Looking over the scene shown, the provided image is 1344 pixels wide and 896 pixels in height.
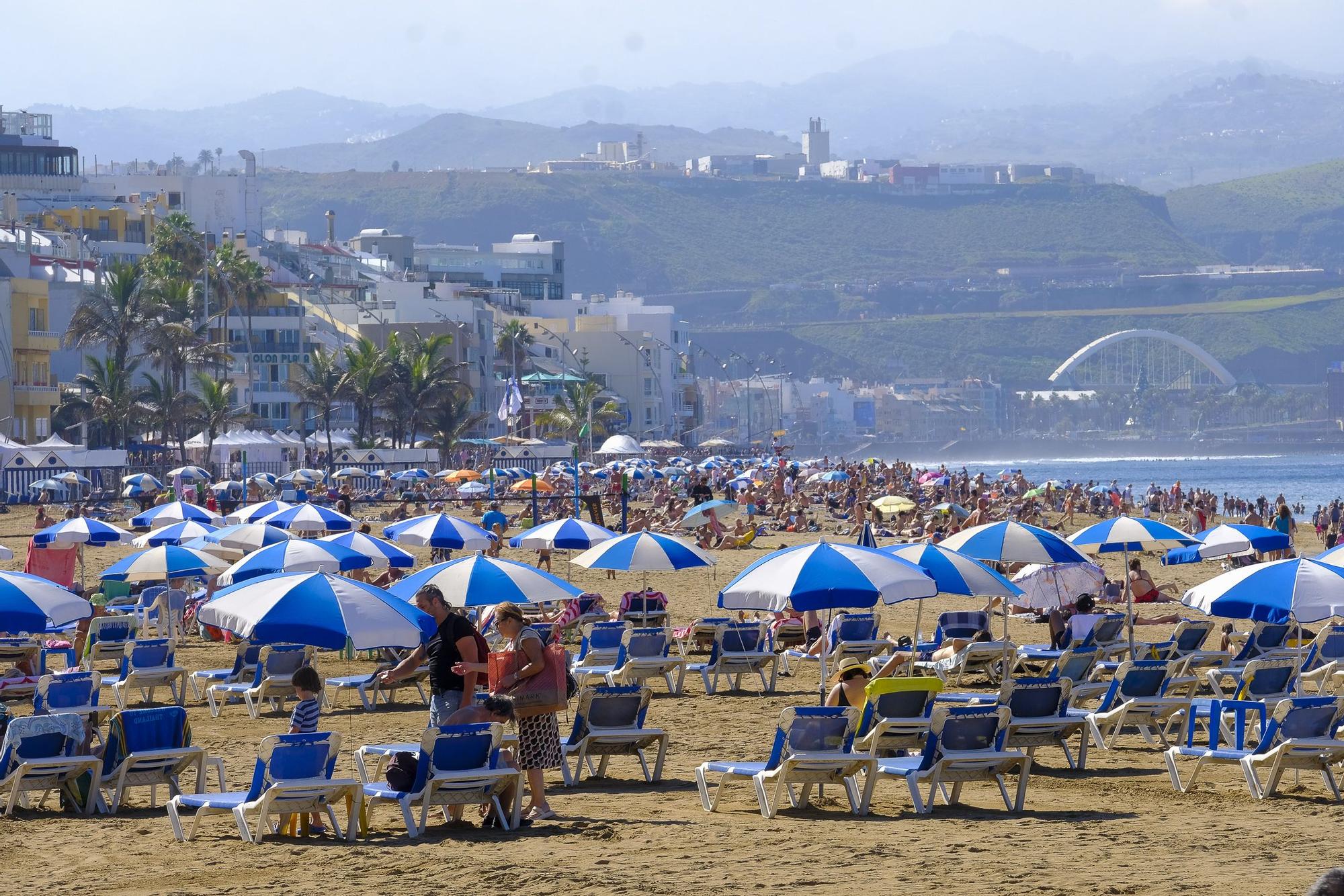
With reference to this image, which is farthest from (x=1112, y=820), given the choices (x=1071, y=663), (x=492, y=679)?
(x=1071, y=663)

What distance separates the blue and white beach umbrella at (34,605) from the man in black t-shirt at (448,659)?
3.87 m

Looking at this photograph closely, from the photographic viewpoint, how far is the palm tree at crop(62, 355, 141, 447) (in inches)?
2403

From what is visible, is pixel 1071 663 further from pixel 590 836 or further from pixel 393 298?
pixel 393 298

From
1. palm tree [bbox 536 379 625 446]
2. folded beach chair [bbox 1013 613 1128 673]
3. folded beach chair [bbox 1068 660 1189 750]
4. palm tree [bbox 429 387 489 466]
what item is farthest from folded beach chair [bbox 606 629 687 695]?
palm tree [bbox 536 379 625 446]

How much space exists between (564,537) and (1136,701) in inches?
374

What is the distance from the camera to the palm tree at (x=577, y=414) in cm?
8888

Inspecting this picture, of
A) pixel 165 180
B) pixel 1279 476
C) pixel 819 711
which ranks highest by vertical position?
pixel 165 180

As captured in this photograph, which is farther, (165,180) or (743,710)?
(165,180)

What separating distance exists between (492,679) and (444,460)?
64719mm

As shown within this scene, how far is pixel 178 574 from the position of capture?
1827 cm

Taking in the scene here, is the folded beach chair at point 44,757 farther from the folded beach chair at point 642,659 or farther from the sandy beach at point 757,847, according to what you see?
the folded beach chair at point 642,659

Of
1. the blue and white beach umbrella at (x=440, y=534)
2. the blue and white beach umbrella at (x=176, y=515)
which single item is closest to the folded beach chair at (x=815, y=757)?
the blue and white beach umbrella at (x=440, y=534)

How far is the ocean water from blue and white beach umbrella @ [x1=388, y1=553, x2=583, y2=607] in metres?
79.6

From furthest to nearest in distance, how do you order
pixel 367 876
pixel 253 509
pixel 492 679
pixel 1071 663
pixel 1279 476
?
1. pixel 1279 476
2. pixel 253 509
3. pixel 1071 663
4. pixel 492 679
5. pixel 367 876
